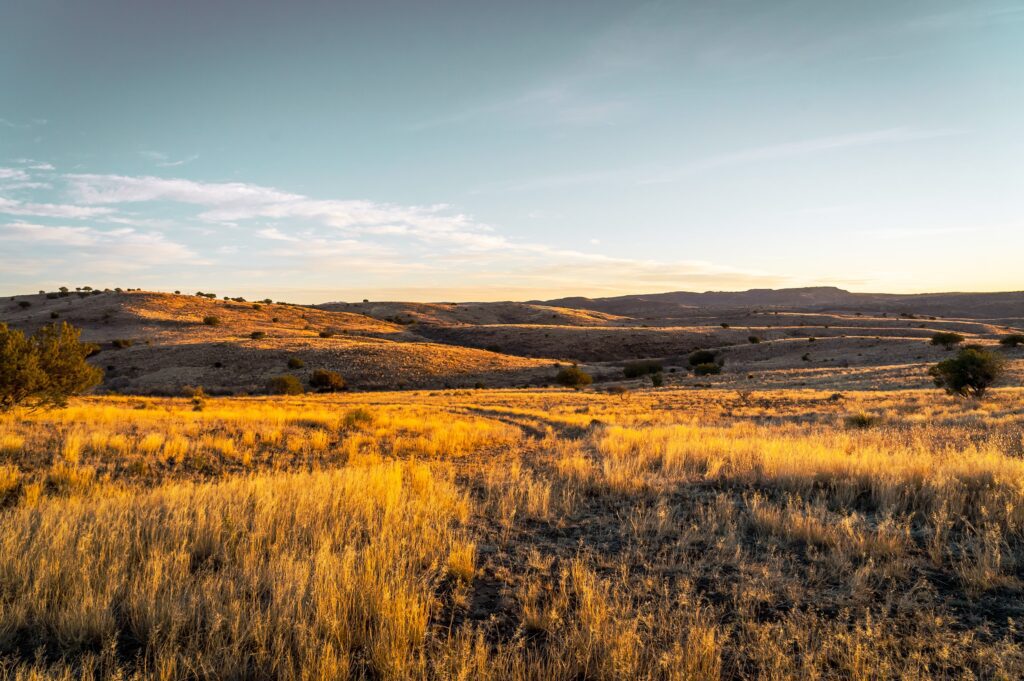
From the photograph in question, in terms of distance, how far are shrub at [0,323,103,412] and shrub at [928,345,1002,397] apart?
3647 centimetres

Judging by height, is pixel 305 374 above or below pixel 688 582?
below

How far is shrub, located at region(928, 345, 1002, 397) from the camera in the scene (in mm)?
23906

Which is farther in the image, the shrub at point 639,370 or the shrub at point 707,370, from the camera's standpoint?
the shrub at point 639,370

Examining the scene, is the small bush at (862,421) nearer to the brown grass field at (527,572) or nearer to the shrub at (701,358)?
the brown grass field at (527,572)

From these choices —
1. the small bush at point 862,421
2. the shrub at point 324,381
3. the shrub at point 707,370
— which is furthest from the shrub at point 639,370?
the small bush at point 862,421

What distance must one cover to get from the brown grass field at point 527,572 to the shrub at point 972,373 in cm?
1909

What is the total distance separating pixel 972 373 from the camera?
2412 cm

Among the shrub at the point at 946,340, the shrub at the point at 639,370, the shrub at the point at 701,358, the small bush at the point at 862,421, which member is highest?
the shrub at the point at 946,340

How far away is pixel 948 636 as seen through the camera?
11.8 ft

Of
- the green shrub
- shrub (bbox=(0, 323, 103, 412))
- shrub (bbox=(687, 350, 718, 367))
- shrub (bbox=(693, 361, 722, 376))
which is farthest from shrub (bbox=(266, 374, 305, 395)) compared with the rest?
shrub (bbox=(687, 350, 718, 367))

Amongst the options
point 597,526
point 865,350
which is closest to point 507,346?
point 865,350

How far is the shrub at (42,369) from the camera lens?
1502cm

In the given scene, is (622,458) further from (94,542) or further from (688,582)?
(94,542)

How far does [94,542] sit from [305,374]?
154 ft
